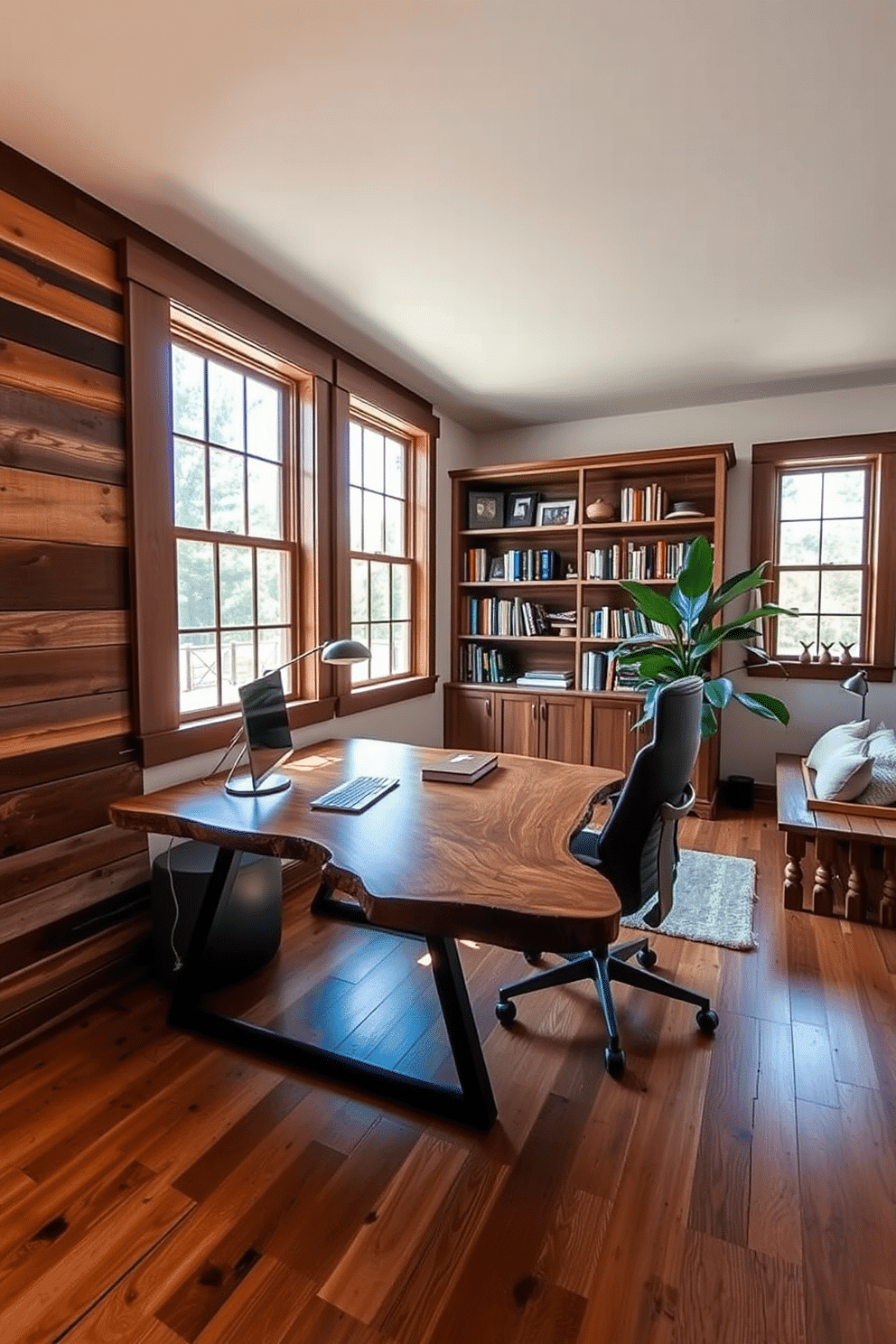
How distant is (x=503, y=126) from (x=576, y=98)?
0.21 m

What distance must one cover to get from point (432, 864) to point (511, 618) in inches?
130

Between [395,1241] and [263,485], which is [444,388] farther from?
[395,1241]

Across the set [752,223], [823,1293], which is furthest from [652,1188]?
[752,223]

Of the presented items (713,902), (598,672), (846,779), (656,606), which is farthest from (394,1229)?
(598,672)

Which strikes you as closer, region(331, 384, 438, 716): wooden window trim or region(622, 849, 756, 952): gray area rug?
region(622, 849, 756, 952): gray area rug

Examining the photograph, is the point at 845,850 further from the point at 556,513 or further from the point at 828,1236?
the point at 556,513

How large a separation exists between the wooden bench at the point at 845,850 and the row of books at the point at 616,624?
5.07ft

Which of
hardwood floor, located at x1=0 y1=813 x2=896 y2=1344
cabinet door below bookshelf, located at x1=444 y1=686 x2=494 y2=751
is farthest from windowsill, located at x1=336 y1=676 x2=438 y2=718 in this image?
hardwood floor, located at x1=0 y1=813 x2=896 y2=1344

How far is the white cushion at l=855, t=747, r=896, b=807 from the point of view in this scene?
3014mm

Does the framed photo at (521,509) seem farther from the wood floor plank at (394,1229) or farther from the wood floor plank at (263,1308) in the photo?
the wood floor plank at (263,1308)

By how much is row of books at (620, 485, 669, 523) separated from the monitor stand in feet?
9.60

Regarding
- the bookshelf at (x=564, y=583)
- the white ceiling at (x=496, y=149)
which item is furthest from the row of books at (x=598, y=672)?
the white ceiling at (x=496, y=149)

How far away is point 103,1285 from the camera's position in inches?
51.4

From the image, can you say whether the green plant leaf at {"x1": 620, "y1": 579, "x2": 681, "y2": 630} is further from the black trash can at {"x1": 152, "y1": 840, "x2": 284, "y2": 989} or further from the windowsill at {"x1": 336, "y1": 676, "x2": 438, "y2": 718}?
the black trash can at {"x1": 152, "y1": 840, "x2": 284, "y2": 989}
